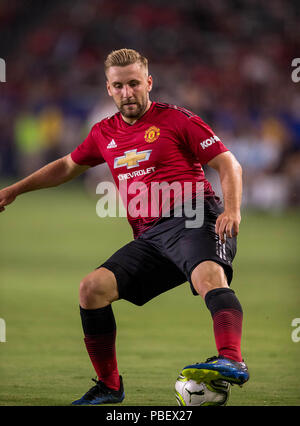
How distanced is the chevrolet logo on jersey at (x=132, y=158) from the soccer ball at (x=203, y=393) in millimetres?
1543

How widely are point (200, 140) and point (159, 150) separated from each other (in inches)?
11.6

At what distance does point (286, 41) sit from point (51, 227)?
1358 cm

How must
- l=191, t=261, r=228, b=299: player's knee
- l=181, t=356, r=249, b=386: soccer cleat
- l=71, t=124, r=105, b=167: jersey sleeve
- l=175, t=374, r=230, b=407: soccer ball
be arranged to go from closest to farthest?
1. l=181, t=356, r=249, b=386: soccer cleat
2. l=175, t=374, r=230, b=407: soccer ball
3. l=191, t=261, r=228, b=299: player's knee
4. l=71, t=124, r=105, b=167: jersey sleeve

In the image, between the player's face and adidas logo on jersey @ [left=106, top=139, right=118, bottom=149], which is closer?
the player's face

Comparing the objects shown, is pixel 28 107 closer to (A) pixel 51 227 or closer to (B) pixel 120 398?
(A) pixel 51 227

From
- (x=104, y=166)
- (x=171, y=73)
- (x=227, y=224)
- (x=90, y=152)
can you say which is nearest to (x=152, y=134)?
(x=90, y=152)

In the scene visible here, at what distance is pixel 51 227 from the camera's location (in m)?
15.7

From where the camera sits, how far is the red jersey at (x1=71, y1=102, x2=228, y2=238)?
5211 mm

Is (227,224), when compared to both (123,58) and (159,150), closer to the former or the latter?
(159,150)

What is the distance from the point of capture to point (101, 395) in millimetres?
5188

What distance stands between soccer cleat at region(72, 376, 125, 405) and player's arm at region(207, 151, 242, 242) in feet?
4.07

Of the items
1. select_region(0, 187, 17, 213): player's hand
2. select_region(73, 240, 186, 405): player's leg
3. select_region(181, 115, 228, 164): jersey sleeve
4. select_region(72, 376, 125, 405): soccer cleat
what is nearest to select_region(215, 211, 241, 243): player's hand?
select_region(181, 115, 228, 164): jersey sleeve

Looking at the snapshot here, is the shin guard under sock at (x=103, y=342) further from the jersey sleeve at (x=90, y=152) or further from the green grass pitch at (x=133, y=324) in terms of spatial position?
the jersey sleeve at (x=90, y=152)

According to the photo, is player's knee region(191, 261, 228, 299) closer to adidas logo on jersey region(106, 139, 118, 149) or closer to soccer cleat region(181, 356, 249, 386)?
soccer cleat region(181, 356, 249, 386)
